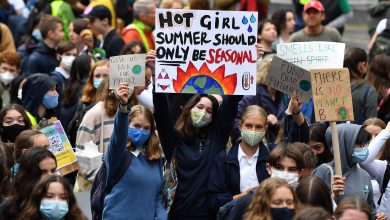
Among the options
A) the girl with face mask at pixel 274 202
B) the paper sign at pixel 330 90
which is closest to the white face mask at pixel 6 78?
the paper sign at pixel 330 90

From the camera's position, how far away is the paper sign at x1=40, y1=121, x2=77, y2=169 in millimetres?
11984

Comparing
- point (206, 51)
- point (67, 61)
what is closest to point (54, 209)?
point (206, 51)

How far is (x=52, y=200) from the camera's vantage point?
9789 mm

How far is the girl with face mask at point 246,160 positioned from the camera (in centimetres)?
1151

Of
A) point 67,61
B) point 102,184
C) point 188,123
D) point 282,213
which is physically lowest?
point 282,213

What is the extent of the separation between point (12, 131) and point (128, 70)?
139 cm

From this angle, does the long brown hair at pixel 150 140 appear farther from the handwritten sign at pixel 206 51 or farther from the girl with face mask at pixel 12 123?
the girl with face mask at pixel 12 123

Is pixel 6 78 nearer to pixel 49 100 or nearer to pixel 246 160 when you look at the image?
pixel 49 100

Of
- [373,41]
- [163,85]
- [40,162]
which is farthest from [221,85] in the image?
[373,41]

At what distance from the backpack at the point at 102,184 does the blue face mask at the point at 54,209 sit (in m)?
1.41

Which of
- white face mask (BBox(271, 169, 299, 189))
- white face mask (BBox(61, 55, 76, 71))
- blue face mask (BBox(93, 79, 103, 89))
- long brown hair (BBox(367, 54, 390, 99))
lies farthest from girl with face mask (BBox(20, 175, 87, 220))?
white face mask (BBox(61, 55, 76, 71))

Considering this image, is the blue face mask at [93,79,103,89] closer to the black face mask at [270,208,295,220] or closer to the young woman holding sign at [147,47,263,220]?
the young woman holding sign at [147,47,263,220]

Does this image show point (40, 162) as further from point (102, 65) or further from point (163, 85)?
point (102, 65)

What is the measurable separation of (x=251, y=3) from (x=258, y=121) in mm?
7220
